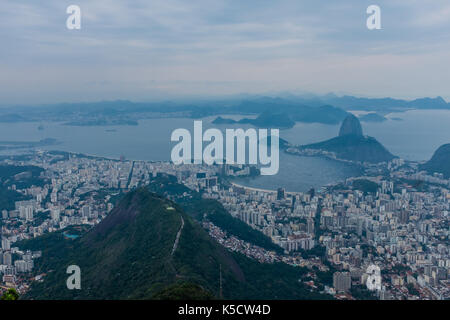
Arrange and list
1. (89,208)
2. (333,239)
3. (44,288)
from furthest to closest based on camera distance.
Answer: (89,208) < (333,239) < (44,288)

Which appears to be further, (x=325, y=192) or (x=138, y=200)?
(x=325, y=192)

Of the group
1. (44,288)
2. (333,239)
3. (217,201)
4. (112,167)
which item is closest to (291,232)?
(333,239)

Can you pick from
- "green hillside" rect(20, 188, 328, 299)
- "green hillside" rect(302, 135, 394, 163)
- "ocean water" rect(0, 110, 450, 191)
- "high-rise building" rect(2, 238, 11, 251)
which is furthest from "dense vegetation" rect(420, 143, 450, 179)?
"high-rise building" rect(2, 238, 11, 251)

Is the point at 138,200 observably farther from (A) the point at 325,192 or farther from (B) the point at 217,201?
(A) the point at 325,192

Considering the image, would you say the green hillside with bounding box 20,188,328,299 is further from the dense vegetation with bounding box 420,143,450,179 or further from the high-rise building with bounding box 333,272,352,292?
the dense vegetation with bounding box 420,143,450,179
